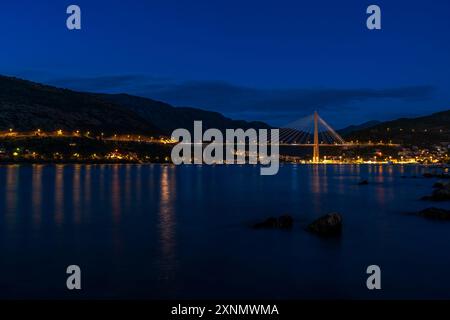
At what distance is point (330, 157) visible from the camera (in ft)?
459

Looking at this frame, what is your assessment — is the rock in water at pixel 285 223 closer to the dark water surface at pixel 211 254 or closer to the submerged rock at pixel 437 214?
the dark water surface at pixel 211 254

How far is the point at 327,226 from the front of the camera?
52.5 feet

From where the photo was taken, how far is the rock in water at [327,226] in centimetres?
1591

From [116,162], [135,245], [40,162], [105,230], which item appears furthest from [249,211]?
[116,162]

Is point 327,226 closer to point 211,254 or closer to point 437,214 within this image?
point 211,254

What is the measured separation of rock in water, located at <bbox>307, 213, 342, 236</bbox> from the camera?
15.9 meters

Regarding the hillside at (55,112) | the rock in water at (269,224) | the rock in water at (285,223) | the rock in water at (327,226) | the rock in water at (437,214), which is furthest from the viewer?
the hillside at (55,112)

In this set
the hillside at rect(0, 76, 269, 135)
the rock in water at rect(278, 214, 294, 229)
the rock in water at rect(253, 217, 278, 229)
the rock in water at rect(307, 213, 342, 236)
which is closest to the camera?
the rock in water at rect(307, 213, 342, 236)

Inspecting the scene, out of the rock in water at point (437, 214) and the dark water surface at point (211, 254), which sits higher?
the rock in water at point (437, 214)

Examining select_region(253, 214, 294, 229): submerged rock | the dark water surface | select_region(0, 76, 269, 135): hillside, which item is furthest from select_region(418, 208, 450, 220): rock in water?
select_region(0, 76, 269, 135): hillside

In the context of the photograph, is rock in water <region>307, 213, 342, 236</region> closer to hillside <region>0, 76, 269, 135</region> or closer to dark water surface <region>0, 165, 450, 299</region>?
dark water surface <region>0, 165, 450, 299</region>

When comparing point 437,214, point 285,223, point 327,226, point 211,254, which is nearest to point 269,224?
point 285,223

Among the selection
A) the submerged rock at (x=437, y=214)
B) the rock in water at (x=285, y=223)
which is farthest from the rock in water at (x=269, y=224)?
the submerged rock at (x=437, y=214)

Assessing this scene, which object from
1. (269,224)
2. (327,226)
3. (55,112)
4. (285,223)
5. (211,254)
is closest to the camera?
(211,254)
